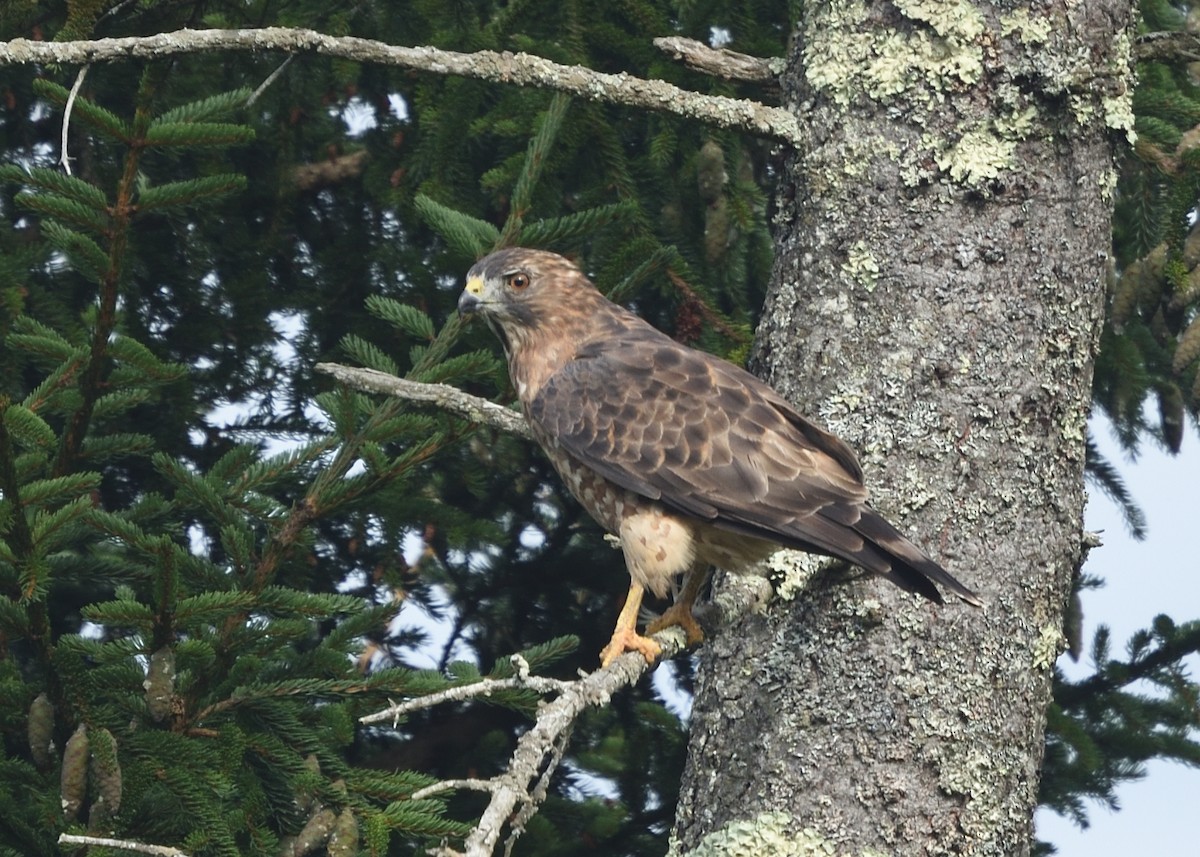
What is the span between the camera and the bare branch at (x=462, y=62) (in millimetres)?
3430

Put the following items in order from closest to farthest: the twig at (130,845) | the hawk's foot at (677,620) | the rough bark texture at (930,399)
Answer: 1. the twig at (130,845)
2. the rough bark texture at (930,399)
3. the hawk's foot at (677,620)

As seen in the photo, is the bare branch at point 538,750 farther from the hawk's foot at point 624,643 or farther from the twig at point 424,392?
the twig at point 424,392

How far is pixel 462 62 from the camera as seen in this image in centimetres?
361

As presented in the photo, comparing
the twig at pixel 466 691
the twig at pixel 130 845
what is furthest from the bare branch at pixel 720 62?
the twig at pixel 130 845

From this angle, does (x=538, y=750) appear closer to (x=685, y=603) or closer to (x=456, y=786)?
(x=456, y=786)

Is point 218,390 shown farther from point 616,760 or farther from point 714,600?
point 714,600

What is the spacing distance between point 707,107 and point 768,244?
1181 mm

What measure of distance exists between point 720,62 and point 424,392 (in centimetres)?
109

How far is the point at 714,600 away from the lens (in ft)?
11.5

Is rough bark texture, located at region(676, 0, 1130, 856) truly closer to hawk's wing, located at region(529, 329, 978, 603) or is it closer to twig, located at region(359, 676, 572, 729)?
hawk's wing, located at region(529, 329, 978, 603)

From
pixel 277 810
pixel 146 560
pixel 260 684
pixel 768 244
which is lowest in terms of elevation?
pixel 277 810

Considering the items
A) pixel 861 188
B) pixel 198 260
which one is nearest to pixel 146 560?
pixel 198 260

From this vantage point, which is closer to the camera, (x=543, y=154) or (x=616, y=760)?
(x=543, y=154)

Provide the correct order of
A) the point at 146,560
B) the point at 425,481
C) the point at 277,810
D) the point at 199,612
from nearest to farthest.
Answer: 1. the point at 199,612
2. the point at 277,810
3. the point at 146,560
4. the point at 425,481
